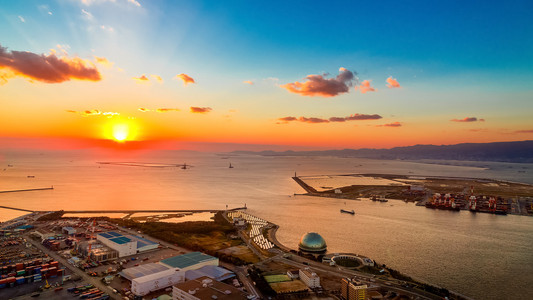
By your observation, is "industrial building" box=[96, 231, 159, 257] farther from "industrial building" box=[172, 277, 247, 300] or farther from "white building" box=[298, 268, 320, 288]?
"white building" box=[298, 268, 320, 288]

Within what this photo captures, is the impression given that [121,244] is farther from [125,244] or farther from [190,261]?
[190,261]

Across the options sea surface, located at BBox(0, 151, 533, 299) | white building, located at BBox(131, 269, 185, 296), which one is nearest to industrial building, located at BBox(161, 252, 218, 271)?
white building, located at BBox(131, 269, 185, 296)

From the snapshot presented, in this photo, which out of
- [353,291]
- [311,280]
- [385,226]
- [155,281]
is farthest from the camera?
[385,226]

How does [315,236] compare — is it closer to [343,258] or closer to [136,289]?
[343,258]

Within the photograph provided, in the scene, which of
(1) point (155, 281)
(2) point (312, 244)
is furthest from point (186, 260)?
(2) point (312, 244)

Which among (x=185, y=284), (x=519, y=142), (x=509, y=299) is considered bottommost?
(x=509, y=299)

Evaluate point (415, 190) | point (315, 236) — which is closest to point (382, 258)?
point (315, 236)
